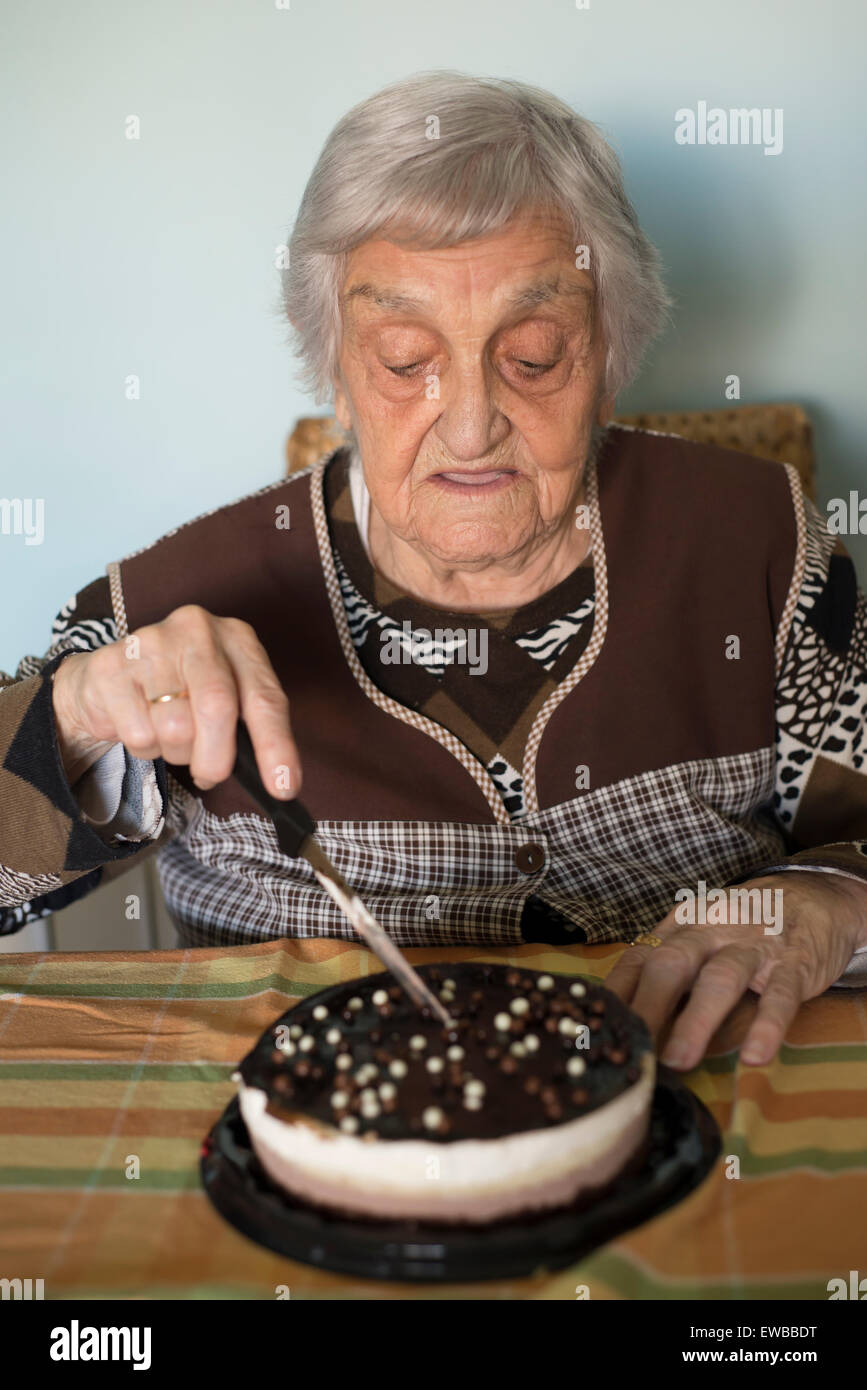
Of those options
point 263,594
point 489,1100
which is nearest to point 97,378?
point 263,594

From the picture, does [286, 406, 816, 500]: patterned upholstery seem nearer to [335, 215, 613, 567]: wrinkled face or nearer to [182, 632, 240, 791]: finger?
[335, 215, 613, 567]: wrinkled face

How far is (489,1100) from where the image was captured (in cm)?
79

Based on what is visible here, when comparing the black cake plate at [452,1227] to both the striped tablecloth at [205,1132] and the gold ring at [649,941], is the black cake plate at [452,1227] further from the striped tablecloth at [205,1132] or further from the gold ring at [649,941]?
the gold ring at [649,941]

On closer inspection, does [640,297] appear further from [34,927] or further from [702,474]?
[34,927]

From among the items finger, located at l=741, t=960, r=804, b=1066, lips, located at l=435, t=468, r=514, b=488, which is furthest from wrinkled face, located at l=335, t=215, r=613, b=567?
finger, located at l=741, t=960, r=804, b=1066

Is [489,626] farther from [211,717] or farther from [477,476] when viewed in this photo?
[211,717]

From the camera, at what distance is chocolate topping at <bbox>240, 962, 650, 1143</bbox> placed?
30.7 inches

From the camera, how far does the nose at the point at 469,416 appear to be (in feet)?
4.12

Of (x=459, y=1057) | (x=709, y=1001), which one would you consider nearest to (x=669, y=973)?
(x=709, y=1001)

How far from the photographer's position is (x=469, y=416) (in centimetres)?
127

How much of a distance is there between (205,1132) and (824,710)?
0.91 metres

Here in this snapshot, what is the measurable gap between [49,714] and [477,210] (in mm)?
635

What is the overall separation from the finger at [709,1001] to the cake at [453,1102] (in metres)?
0.10

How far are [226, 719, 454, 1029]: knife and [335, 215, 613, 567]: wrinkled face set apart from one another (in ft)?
1.27
